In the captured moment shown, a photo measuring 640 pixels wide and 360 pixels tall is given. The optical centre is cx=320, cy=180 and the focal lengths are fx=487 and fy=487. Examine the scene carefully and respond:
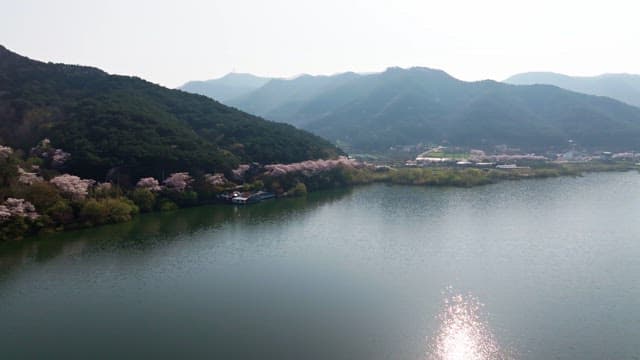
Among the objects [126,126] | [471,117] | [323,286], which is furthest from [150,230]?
[471,117]

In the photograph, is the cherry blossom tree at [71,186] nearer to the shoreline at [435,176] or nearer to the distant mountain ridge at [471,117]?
the shoreline at [435,176]

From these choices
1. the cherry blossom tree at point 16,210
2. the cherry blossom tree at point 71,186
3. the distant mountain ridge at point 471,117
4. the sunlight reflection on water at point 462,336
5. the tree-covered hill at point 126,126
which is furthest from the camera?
the distant mountain ridge at point 471,117

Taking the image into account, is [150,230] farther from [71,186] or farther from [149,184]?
[149,184]

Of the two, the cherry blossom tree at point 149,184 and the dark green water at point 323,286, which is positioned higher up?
the cherry blossom tree at point 149,184

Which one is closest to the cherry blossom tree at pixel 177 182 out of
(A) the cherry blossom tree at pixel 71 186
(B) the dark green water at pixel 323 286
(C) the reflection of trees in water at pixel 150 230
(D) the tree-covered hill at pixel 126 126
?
(D) the tree-covered hill at pixel 126 126

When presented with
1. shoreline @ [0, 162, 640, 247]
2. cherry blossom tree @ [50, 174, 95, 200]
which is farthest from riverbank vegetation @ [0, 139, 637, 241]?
shoreline @ [0, 162, 640, 247]

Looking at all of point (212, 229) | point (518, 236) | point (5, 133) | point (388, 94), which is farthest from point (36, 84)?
point (388, 94)

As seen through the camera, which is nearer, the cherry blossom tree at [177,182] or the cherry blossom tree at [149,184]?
the cherry blossom tree at [149,184]
